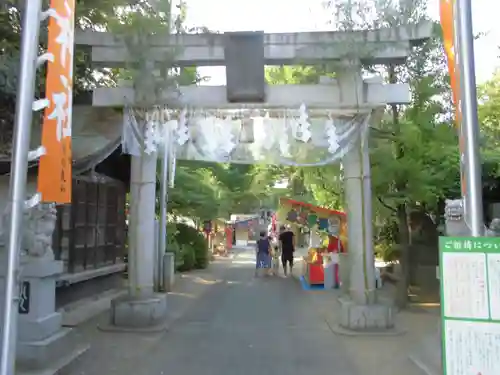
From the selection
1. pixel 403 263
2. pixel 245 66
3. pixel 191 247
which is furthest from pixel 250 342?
pixel 191 247

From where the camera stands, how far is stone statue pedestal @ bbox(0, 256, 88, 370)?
5945mm

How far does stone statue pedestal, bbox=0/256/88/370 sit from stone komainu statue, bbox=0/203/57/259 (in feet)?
0.37

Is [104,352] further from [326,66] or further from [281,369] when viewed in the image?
[326,66]

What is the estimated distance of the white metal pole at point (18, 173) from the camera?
3.74 m

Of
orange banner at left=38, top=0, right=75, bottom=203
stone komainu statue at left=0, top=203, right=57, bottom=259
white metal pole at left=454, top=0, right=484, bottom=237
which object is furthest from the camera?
stone komainu statue at left=0, top=203, right=57, bottom=259

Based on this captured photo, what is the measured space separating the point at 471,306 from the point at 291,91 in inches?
241

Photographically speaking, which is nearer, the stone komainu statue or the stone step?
the stone step

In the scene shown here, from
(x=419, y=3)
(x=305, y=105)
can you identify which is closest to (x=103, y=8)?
(x=305, y=105)

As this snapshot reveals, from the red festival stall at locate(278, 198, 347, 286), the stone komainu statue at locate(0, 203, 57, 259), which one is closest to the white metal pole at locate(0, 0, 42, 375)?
the stone komainu statue at locate(0, 203, 57, 259)

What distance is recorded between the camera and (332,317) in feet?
33.7

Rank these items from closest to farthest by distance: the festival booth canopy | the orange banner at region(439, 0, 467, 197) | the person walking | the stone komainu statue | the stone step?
the orange banner at region(439, 0, 467, 197) → the stone step → the stone komainu statue → the festival booth canopy → the person walking

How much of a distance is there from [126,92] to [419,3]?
6.63 meters

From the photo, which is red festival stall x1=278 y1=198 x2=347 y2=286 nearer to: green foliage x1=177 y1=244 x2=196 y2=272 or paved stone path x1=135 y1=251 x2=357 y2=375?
paved stone path x1=135 y1=251 x2=357 y2=375

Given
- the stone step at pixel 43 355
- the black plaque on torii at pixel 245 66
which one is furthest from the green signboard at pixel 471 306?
the black plaque on torii at pixel 245 66
